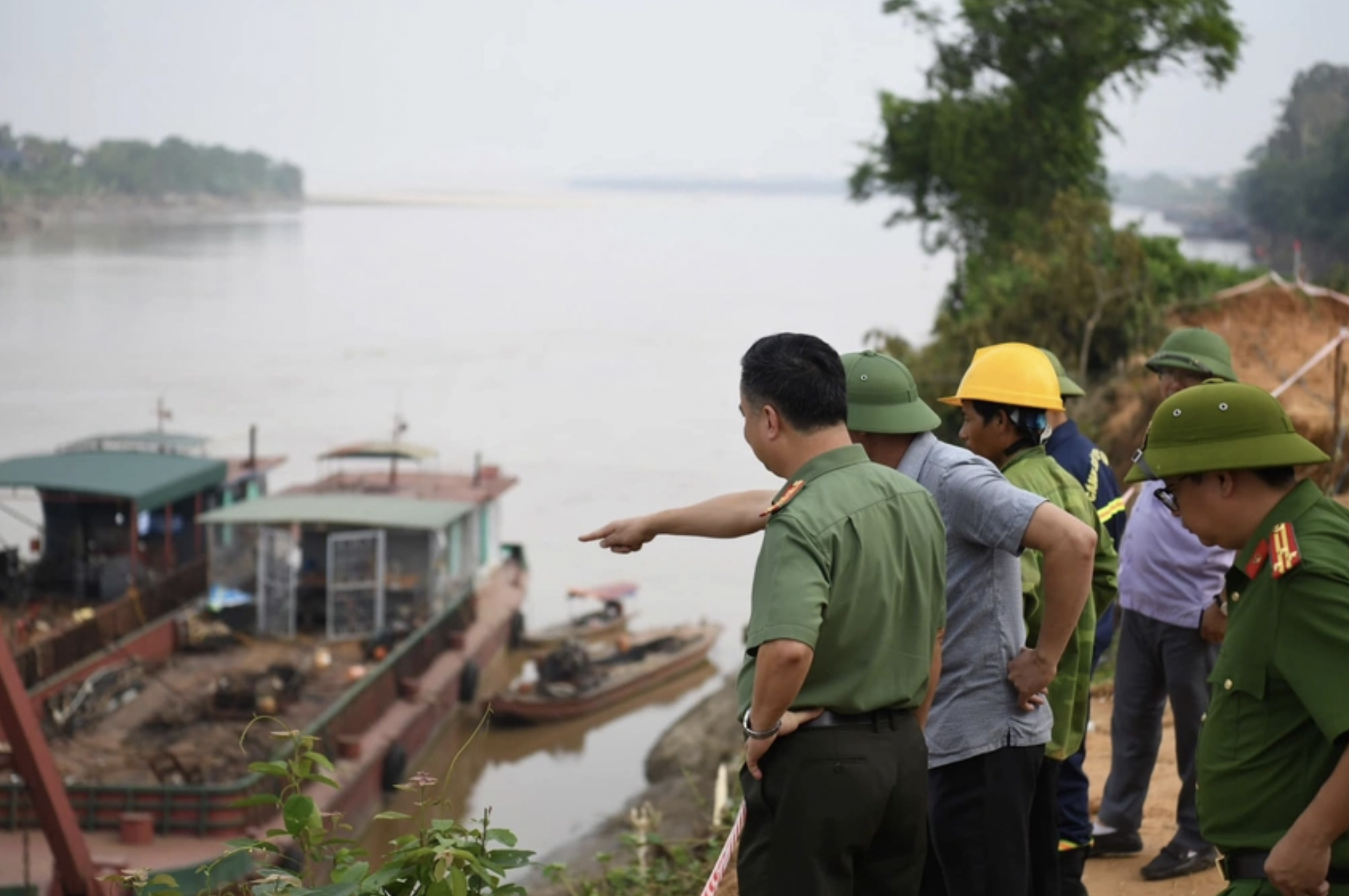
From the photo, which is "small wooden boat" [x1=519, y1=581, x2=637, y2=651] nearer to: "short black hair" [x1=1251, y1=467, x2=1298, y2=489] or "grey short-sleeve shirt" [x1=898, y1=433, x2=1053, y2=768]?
"grey short-sleeve shirt" [x1=898, y1=433, x2=1053, y2=768]

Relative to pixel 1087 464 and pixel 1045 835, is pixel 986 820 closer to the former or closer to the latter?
pixel 1045 835

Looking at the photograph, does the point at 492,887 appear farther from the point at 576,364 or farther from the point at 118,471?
the point at 576,364

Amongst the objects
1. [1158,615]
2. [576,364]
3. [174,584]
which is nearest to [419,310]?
[576,364]

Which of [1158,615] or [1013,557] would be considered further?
[1158,615]

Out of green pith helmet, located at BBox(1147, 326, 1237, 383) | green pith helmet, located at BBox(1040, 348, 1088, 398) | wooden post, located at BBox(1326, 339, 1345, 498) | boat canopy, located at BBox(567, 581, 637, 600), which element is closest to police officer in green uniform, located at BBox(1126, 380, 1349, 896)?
green pith helmet, located at BBox(1040, 348, 1088, 398)

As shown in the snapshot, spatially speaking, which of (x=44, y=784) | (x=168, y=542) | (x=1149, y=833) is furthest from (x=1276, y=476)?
(x=168, y=542)

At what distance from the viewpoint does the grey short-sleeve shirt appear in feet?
10.7

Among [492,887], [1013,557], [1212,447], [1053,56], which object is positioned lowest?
[492,887]

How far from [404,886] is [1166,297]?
57.6 feet

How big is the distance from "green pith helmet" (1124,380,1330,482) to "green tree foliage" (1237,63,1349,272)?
94.1 ft

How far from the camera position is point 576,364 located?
212ft

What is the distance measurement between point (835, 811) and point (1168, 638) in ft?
7.71

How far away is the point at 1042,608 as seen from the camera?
352 centimetres

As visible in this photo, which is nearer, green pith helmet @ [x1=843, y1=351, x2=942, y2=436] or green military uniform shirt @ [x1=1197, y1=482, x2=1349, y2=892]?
green military uniform shirt @ [x1=1197, y1=482, x2=1349, y2=892]
